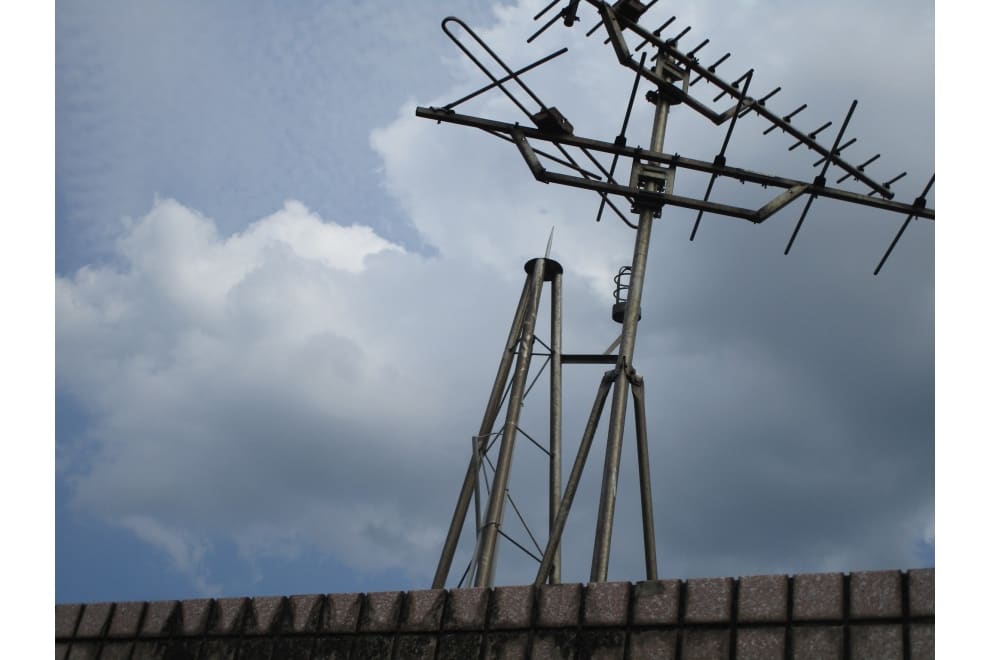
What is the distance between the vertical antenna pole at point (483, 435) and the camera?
10.7 meters

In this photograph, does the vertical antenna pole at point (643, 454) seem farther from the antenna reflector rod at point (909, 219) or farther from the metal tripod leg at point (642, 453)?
the antenna reflector rod at point (909, 219)

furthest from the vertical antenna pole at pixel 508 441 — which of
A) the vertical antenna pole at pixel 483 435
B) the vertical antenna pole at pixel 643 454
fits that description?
the vertical antenna pole at pixel 643 454

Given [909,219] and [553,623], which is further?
[909,219]

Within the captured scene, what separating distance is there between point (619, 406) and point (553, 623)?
3.12 metres

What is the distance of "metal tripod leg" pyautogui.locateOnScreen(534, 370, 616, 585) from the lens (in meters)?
A: 8.17

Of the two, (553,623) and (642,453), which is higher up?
(642,453)

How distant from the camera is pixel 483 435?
11.8 m

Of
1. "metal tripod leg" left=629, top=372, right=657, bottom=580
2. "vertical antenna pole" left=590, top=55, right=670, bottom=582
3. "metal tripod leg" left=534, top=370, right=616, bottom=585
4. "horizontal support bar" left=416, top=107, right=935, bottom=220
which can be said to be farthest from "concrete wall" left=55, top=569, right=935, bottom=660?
"horizontal support bar" left=416, top=107, right=935, bottom=220

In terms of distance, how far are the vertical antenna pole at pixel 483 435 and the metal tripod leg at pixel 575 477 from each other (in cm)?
227

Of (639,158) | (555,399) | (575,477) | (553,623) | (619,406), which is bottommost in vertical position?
(553,623)

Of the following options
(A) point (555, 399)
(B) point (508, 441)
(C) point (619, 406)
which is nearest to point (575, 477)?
(C) point (619, 406)

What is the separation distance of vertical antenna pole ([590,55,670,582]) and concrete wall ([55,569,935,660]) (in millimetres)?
2013

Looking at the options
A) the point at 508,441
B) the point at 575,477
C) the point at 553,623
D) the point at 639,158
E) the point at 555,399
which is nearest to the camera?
the point at 553,623

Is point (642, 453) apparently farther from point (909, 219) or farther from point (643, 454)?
point (909, 219)
